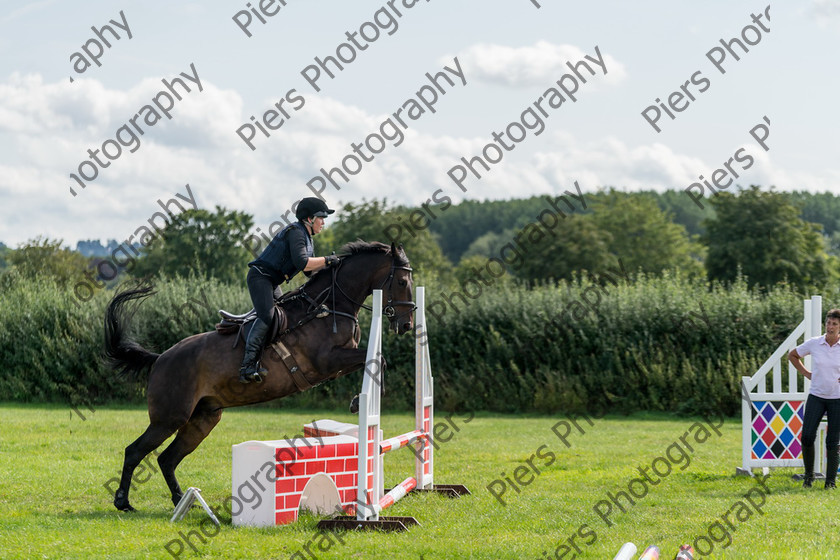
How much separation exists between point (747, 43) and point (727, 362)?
298 inches

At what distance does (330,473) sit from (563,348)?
13.0m

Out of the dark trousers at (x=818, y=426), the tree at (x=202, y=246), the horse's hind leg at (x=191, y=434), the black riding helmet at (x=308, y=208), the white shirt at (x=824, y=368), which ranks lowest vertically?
the dark trousers at (x=818, y=426)

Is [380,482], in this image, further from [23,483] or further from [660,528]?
[23,483]

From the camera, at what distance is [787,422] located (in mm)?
9648

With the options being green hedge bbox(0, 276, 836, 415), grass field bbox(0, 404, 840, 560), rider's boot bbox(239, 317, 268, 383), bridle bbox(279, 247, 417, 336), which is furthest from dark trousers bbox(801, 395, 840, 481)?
green hedge bbox(0, 276, 836, 415)

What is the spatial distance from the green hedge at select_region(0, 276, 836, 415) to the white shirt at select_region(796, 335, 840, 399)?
9.52m

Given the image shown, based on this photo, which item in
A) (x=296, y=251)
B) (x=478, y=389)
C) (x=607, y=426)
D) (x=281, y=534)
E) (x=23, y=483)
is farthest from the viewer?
(x=478, y=389)

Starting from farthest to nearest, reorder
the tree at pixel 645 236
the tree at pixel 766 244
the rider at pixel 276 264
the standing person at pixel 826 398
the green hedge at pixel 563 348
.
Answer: the tree at pixel 645 236 → the tree at pixel 766 244 → the green hedge at pixel 563 348 → the standing person at pixel 826 398 → the rider at pixel 276 264

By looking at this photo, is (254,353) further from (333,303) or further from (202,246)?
(202,246)

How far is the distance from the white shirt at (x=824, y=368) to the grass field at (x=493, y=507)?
976 millimetres

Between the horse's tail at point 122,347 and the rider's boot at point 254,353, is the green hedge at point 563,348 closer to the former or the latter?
the horse's tail at point 122,347

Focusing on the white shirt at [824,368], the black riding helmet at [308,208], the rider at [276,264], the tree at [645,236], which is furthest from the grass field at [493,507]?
the tree at [645,236]

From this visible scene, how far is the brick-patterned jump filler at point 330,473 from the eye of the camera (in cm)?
661

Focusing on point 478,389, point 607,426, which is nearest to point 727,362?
point 607,426
